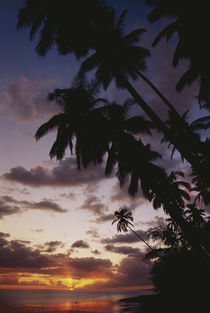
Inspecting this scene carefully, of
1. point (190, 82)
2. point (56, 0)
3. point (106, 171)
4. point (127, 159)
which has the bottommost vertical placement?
point (127, 159)

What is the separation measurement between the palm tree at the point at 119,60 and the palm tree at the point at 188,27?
4.62 ft

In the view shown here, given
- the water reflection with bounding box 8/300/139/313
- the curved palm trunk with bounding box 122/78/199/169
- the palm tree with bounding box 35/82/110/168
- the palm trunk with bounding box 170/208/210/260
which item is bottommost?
the water reflection with bounding box 8/300/139/313

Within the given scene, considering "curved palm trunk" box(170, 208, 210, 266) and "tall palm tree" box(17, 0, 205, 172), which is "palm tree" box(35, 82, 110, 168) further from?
"curved palm trunk" box(170, 208, 210, 266)

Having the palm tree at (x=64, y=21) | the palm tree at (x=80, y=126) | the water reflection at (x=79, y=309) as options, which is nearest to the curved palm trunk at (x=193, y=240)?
the palm tree at (x=80, y=126)

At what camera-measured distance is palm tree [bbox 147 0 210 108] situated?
912 cm

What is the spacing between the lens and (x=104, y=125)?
13.2 m

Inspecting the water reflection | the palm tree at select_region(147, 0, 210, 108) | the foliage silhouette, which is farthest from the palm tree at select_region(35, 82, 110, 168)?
A: the water reflection

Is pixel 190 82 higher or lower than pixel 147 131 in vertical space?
higher

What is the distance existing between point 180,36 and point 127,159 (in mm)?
7142

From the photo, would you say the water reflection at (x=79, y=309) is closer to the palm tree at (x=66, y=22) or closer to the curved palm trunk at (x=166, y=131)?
the curved palm trunk at (x=166, y=131)

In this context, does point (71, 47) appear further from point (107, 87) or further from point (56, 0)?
point (107, 87)

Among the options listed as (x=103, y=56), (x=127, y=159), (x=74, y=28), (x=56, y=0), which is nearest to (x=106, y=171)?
(x=127, y=159)

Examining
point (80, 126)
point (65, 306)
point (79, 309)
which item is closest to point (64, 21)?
point (80, 126)

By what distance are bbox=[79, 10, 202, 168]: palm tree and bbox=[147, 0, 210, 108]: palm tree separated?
141cm
